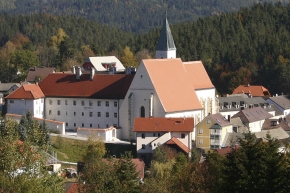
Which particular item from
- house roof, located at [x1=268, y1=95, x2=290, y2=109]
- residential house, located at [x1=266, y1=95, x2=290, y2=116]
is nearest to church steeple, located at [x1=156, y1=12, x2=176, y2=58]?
residential house, located at [x1=266, y1=95, x2=290, y2=116]

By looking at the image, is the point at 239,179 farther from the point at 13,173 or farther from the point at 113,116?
the point at 113,116

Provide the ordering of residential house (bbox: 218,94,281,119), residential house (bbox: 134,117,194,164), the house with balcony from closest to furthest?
residential house (bbox: 134,117,194,164), the house with balcony, residential house (bbox: 218,94,281,119)

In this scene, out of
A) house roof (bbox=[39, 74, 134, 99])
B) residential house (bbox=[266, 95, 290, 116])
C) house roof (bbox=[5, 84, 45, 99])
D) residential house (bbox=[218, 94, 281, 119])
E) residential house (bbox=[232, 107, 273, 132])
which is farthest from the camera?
residential house (bbox=[266, 95, 290, 116])

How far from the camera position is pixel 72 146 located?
64.9 m

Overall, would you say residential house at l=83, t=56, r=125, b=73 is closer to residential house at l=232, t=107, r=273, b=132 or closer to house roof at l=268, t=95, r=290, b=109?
house roof at l=268, t=95, r=290, b=109

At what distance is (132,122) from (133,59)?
4049cm

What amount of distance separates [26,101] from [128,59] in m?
37.6

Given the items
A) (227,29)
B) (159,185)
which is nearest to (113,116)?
(159,185)

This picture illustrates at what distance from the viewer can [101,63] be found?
336 ft

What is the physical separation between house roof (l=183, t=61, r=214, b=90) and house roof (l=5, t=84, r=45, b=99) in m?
11.1

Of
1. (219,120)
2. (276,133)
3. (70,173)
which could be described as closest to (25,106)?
(219,120)

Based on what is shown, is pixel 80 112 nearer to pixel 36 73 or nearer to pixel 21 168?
pixel 36 73

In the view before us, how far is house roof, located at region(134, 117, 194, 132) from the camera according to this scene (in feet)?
214

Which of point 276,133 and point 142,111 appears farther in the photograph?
point 276,133
